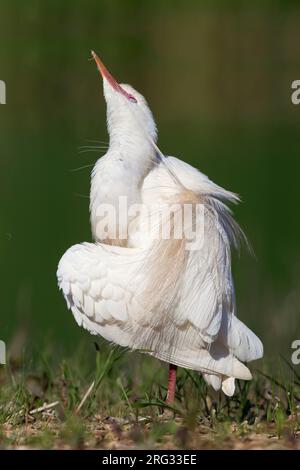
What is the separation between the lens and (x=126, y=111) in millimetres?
5332

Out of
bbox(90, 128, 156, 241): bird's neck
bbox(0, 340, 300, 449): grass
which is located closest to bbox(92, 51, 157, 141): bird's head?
bbox(90, 128, 156, 241): bird's neck

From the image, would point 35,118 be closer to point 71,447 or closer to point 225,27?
point 225,27

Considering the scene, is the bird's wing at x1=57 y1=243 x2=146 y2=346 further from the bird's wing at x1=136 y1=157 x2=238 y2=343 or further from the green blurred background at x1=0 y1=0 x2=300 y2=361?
the green blurred background at x1=0 y1=0 x2=300 y2=361

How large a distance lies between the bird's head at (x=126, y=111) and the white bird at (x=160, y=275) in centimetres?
10

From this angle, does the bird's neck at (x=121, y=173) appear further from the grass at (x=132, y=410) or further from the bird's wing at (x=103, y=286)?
the grass at (x=132, y=410)

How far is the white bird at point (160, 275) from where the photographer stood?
4.79 metres

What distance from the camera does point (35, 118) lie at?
1759 cm

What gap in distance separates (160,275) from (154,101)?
13.2 m

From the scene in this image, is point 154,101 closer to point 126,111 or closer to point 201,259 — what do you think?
point 126,111

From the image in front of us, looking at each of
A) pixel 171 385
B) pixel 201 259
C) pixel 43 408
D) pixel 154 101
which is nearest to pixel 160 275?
pixel 201 259

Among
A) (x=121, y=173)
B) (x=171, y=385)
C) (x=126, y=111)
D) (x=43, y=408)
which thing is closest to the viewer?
(x=43, y=408)

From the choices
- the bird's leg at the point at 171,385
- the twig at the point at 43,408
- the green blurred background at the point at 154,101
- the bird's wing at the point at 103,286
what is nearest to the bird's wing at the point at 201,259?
the bird's wing at the point at 103,286

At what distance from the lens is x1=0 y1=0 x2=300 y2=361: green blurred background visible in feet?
Result: 44.0

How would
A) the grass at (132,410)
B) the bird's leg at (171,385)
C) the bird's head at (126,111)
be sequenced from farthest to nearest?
the bird's head at (126,111), the bird's leg at (171,385), the grass at (132,410)
